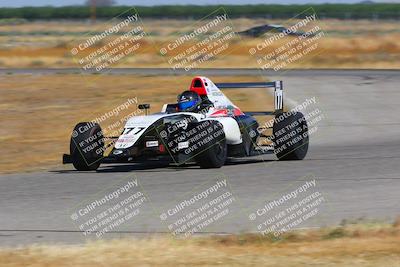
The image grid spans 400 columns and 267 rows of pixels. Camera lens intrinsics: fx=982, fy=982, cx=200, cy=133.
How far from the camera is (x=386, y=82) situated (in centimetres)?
3897

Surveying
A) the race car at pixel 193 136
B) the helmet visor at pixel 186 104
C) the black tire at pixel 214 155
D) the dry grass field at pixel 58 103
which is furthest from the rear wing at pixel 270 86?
the dry grass field at pixel 58 103

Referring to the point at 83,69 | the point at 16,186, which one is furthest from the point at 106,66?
the point at 16,186

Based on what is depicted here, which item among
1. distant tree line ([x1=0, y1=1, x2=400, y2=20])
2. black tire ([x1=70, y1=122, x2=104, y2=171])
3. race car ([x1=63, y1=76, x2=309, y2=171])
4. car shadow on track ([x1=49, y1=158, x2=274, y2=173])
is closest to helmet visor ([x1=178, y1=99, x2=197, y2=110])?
race car ([x1=63, y1=76, x2=309, y2=171])

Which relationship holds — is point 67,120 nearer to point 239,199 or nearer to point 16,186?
point 16,186

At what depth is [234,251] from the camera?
10.1m

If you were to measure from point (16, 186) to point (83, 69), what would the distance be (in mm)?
31689

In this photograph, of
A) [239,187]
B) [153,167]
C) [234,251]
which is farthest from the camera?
[153,167]

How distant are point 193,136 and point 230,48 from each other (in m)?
48.3

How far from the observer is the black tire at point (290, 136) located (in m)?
18.8

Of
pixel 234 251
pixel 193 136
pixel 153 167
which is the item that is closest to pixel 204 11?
pixel 153 167

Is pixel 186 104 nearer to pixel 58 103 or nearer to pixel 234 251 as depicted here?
pixel 234 251

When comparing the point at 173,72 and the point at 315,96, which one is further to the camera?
the point at 173,72

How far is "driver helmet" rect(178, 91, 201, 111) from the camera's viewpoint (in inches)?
720

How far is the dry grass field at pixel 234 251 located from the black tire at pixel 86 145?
6739mm
